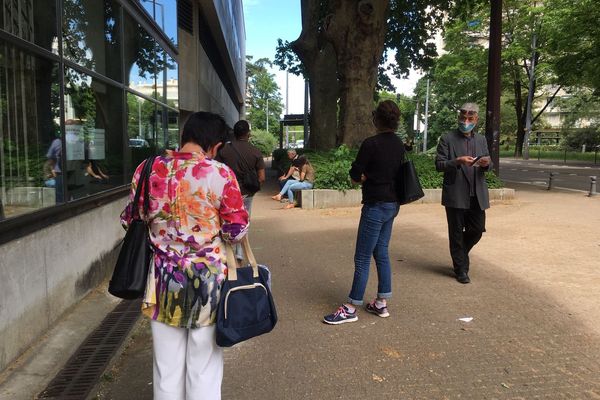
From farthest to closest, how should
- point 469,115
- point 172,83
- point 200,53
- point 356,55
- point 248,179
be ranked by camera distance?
point 200,53
point 356,55
point 172,83
point 248,179
point 469,115

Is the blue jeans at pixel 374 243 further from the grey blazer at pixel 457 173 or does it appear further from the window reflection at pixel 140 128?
the window reflection at pixel 140 128

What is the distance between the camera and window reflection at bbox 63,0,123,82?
18.3ft

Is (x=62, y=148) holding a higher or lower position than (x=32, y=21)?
lower

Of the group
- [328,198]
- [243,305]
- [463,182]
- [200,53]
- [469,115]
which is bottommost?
[328,198]

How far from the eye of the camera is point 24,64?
441 cm

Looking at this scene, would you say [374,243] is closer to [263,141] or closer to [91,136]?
[91,136]

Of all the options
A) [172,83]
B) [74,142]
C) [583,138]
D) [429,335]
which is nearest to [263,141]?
[583,138]

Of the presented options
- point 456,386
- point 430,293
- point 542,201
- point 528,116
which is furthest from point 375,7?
point 528,116

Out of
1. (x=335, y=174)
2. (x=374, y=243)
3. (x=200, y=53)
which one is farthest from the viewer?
(x=200, y=53)

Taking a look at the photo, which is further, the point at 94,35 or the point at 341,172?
the point at 341,172

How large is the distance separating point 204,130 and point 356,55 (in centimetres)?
1155

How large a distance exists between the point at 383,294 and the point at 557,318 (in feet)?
5.10

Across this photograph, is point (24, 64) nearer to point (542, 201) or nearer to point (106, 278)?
point (106, 278)

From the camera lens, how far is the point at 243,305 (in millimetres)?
2305
